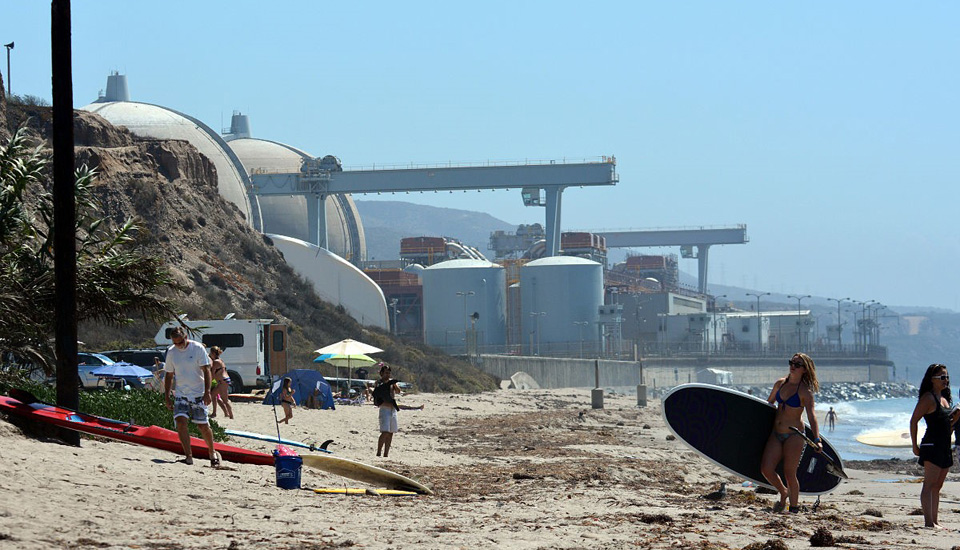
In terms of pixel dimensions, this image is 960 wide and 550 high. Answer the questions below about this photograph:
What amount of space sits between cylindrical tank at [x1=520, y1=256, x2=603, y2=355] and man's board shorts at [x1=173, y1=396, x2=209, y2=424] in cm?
7088

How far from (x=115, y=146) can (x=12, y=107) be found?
754 centimetres

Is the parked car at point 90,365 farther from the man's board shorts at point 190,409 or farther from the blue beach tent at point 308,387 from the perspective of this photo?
the man's board shorts at point 190,409

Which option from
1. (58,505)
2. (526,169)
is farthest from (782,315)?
(58,505)

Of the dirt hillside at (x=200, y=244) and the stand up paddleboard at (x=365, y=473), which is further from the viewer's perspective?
the dirt hillside at (x=200, y=244)

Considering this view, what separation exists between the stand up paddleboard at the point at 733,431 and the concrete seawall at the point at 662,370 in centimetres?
4004

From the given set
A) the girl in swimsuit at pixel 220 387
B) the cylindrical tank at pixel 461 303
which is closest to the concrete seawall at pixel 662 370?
the cylindrical tank at pixel 461 303

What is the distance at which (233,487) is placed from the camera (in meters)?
10.1

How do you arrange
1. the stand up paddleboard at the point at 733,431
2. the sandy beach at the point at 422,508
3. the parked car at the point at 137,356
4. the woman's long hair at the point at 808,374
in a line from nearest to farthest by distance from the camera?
the sandy beach at the point at 422,508 < the woman's long hair at the point at 808,374 < the stand up paddleboard at the point at 733,431 < the parked car at the point at 137,356

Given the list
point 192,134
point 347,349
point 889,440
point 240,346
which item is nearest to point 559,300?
point 192,134

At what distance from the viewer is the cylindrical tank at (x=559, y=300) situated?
8300 centimetres

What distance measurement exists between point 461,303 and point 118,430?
228 ft

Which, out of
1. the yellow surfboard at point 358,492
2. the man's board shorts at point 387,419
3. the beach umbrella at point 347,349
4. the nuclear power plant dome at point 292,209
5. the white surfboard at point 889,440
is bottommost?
the white surfboard at point 889,440

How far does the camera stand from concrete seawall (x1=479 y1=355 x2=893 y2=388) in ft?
219

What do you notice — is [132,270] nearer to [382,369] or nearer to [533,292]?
[382,369]
